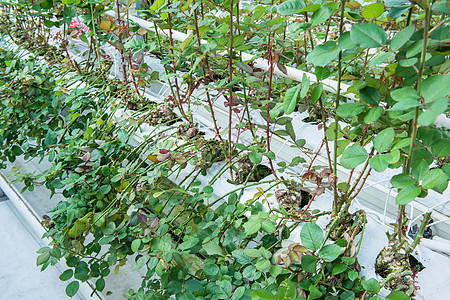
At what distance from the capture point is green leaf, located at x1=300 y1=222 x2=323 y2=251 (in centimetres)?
66

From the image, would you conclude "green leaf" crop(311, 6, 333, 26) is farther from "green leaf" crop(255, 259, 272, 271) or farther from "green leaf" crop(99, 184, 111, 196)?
"green leaf" crop(99, 184, 111, 196)

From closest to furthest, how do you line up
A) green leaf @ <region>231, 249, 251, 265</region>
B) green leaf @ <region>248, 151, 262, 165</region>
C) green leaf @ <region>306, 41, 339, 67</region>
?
green leaf @ <region>306, 41, 339, 67</region> < green leaf @ <region>231, 249, 251, 265</region> < green leaf @ <region>248, 151, 262, 165</region>

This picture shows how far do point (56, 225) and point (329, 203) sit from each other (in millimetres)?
762

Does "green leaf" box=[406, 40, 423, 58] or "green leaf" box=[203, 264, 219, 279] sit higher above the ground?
"green leaf" box=[406, 40, 423, 58]

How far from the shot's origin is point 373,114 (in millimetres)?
586

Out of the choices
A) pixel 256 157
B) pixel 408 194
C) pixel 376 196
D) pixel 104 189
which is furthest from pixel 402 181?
pixel 104 189

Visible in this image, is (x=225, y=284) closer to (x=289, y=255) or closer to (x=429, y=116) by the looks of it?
(x=289, y=255)

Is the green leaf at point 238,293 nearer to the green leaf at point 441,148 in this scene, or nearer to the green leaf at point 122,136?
the green leaf at point 441,148

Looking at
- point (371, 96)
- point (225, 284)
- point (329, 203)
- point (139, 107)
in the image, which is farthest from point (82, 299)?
point (371, 96)

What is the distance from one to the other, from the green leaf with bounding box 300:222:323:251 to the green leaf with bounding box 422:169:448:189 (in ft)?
0.65


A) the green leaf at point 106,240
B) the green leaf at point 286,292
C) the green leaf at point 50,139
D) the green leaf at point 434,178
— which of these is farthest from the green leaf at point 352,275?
the green leaf at point 50,139

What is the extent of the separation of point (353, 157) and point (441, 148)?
0.13 meters

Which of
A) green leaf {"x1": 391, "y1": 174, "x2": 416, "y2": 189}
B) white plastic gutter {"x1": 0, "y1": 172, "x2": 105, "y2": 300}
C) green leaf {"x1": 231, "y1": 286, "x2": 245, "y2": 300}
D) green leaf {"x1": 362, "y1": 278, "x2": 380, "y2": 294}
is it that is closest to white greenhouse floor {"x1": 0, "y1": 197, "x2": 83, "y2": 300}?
white plastic gutter {"x1": 0, "y1": 172, "x2": 105, "y2": 300}

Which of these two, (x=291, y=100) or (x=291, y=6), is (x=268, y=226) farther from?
(x=291, y=6)
